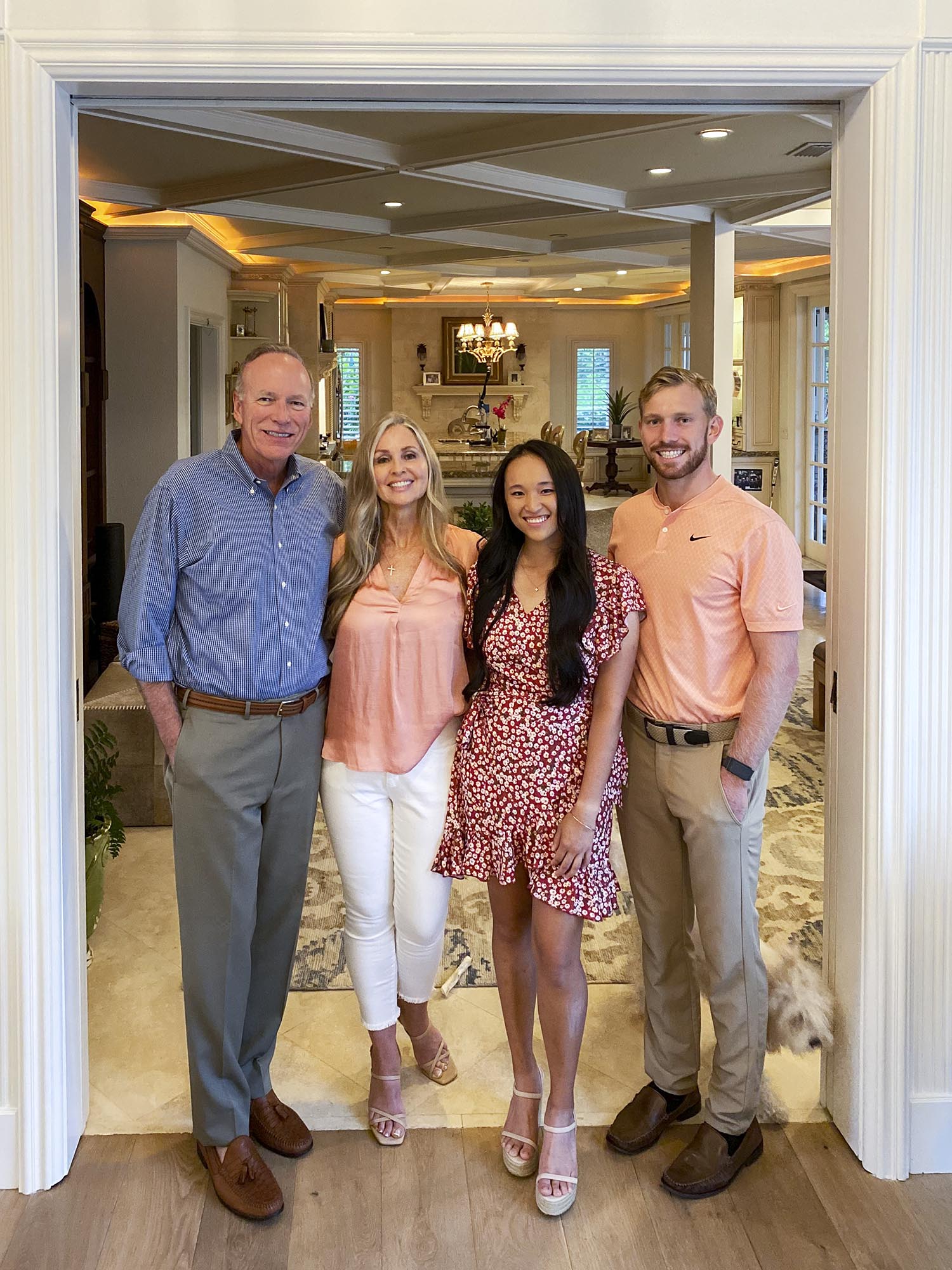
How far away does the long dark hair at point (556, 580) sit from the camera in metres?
2.42

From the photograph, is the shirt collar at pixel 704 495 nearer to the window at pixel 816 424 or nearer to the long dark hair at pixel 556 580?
the long dark hair at pixel 556 580

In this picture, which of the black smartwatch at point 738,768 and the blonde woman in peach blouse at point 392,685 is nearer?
the black smartwatch at point 738,768

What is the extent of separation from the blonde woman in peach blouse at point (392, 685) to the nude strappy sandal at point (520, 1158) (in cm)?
42

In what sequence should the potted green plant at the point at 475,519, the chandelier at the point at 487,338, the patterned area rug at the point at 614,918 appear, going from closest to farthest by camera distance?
the patterned area rug at the point at 614,918
the potted green plant at the point at 475,519
the chandelier at the point at 487,338

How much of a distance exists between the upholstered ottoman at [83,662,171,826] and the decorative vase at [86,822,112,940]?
1.05 m

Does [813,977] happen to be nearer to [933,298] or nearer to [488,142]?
[933,298]

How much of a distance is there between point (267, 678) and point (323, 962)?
164 cm

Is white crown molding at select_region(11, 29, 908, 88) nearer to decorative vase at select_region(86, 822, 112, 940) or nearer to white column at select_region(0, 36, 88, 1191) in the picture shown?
white column at select_region(0, 36, 88, 1191)

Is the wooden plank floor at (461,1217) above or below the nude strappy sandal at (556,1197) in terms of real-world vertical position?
below

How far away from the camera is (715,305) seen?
25.5ft

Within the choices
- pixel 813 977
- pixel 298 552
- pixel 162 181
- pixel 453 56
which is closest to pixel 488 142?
pixel 162 181

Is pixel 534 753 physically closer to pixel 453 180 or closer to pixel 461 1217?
pixel 461 1217

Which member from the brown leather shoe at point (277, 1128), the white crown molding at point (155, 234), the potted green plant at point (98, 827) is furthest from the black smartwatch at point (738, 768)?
the white crown molding at point (155, 234)

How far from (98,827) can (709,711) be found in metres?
2.12
